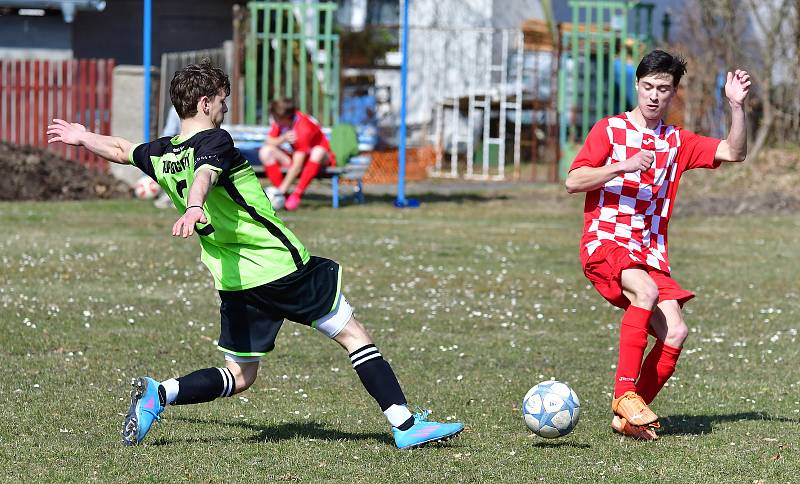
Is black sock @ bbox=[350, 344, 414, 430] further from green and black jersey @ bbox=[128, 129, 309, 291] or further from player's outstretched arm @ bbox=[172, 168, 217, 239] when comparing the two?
player's outstretched arm @ bbox=[172, 168, 217, 239]

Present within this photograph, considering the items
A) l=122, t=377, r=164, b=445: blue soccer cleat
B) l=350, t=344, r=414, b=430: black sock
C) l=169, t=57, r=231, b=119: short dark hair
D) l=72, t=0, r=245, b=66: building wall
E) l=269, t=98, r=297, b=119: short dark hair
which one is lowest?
l=122, t=377, r=164, b=445: blue soccer cleat

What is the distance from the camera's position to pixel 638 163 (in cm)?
595

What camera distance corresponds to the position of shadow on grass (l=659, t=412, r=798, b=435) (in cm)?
652

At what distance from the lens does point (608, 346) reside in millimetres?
9102

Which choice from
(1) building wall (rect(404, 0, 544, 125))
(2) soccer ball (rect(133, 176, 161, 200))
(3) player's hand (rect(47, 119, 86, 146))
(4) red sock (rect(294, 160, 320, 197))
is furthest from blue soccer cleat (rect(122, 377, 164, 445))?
(1) building wall (rect(404, 0, 544, 125))

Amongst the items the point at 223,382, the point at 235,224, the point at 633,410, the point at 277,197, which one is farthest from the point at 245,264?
the point at 277,197

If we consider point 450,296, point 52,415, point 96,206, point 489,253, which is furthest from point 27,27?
point 52,415

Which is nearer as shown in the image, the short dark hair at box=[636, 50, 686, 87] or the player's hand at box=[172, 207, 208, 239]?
the player's hand at box=[172, 207, 208, 239]

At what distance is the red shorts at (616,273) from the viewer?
20.6 ft

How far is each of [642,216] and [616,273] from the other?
34 centimetres

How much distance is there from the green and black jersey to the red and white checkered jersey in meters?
1.45

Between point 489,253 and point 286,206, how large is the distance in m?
4.54

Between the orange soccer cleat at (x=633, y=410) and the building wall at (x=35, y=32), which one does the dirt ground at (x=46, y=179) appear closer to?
the building wall at (x=35, y=32)

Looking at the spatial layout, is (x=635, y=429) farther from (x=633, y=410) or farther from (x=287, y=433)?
(x=287, y=433)
